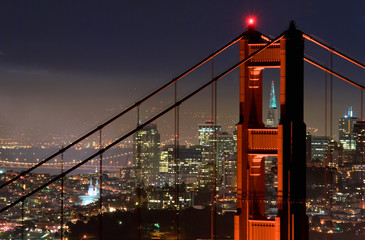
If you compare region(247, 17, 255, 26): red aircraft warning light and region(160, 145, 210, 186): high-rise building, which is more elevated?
region(247, 17, 255, 26): red aircraft warning light

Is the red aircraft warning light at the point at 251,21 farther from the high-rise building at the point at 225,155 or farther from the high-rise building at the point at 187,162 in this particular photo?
the high-rise building at the point at 187,162

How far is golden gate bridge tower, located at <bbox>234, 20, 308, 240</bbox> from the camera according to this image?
7047 millimetres

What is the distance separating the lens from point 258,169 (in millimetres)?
8289

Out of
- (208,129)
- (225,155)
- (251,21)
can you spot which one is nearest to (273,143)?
(251,21)

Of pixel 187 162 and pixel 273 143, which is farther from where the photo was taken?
pixel 187 162

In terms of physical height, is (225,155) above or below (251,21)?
below

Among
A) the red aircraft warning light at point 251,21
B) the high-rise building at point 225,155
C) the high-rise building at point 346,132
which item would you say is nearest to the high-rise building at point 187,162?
the high-rise building at point 225,155

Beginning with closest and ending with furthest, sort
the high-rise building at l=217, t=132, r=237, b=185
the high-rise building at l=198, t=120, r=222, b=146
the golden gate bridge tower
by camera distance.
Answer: the golden gate bridge tower < the high-rise building at l=198, t=120, r=222, b=146 < the high-rise building at l=217, t=132, r=237, b=185

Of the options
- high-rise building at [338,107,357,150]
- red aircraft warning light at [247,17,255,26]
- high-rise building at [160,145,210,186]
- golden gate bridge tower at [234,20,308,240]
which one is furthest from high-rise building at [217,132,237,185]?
red aircraft warning light at [247,17,255,26]

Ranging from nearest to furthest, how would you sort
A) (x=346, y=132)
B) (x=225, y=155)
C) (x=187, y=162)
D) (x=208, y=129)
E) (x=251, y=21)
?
1. (x=251, y=21)
2. (x=208, y=129)
3. (x=346, y=132)
4. (x=225, y=155)
5. (x=187, y=162)

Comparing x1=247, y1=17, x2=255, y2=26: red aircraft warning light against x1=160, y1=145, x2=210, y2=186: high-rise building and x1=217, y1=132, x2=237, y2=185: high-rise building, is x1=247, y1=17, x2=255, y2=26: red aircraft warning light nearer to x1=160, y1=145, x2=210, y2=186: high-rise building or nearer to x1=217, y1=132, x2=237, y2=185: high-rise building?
x1=217, y1=132, x2=237, y2=185: high-rise building

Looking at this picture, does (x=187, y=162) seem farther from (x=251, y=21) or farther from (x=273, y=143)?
(x=273, y=143)

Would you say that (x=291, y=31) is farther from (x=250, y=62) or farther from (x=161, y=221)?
(x=161, y=221)

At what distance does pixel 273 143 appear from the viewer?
789cm
